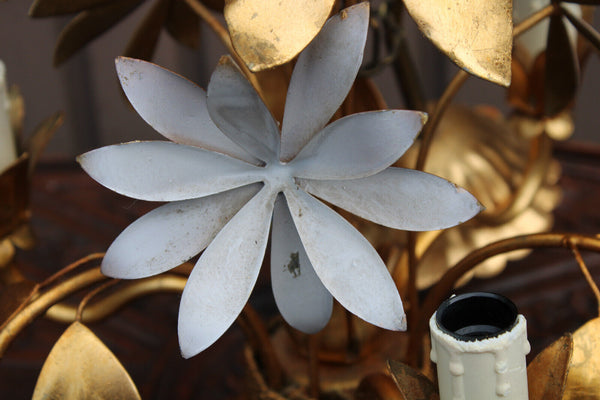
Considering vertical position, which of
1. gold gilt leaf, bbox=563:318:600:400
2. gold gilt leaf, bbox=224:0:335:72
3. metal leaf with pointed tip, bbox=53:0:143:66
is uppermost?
gold gilt leaf, bbox=224:0:335:72

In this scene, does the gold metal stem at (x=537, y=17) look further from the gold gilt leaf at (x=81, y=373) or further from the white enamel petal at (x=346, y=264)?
the gold gilt leaf at (x=81, y=373)

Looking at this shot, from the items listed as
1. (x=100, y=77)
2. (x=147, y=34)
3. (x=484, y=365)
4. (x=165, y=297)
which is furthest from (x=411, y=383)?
(x=100, y=77)

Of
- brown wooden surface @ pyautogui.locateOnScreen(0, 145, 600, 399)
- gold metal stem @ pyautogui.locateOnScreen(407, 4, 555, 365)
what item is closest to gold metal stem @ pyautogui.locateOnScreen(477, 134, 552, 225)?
brown wooden surface @ pyautogui.locateOnScreen(0, 145, 600, 399)

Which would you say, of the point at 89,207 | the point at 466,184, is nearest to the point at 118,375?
the point at 466,184

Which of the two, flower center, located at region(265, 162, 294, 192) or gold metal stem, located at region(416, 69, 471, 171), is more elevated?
flower center, located at region(265, 162, 294, 192)

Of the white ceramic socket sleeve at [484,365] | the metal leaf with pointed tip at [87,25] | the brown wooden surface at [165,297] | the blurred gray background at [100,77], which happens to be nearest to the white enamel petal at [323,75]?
the white ceramic socket sleeve at [484,365]

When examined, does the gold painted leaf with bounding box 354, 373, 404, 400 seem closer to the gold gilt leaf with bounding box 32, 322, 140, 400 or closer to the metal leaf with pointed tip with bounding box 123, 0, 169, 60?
the gold gilt leaf with bounding box 32, 322, 140, 400
